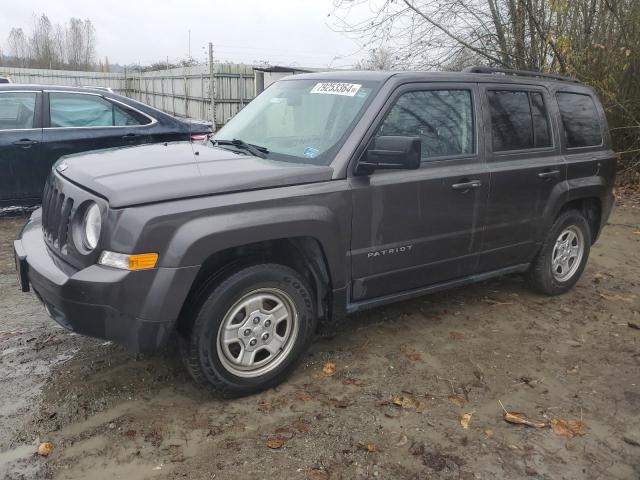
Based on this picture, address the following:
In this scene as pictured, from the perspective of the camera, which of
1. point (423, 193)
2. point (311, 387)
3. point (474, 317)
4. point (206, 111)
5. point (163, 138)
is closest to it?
point (311, 387)

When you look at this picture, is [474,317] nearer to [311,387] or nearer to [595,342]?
[595,342]

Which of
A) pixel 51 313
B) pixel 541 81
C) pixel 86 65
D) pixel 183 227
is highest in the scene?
pixel 86 65

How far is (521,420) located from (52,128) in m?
6.06

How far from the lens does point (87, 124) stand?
A: 6.96 m

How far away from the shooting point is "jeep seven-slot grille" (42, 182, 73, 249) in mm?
3090

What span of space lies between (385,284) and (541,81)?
7.67ft

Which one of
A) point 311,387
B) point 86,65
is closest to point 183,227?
point 311,387

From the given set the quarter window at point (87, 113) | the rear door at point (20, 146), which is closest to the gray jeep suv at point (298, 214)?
the rear door at point (20, 146)

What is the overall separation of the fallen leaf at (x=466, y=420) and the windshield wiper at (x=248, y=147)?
1937mm

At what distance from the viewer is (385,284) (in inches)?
146

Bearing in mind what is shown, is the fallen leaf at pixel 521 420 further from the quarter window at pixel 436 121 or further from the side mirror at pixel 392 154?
the quarter window at pixel 436 121

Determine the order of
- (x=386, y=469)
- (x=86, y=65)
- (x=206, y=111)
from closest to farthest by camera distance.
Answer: (x=386, y=469) → (x=206, y=111) → (x=86, y=65)

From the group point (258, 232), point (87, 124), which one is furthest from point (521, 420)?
point (87, 124)

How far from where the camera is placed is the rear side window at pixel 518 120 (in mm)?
4203
